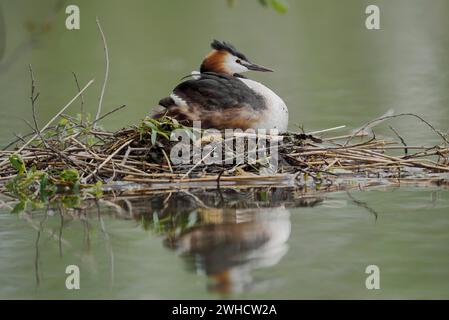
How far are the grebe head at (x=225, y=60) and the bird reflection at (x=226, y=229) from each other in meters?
1.45

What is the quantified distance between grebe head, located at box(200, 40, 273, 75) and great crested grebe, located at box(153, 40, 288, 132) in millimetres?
353

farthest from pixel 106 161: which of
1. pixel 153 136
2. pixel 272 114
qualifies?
pixel 272 114

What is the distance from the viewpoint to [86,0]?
22.4 meters

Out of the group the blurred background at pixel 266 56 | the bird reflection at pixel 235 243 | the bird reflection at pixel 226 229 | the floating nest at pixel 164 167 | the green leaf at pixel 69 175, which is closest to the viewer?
the bird reflection at pixel 235 243

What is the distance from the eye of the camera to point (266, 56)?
16.6 meters

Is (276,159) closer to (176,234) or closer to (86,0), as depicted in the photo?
(176,234)

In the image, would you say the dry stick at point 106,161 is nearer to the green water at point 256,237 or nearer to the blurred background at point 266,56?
the green water at point 256,237

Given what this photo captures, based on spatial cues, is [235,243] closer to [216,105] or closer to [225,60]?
[216,105]

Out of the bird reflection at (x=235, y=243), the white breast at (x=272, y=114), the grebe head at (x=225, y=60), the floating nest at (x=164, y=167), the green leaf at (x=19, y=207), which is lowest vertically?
the bird reflection at (x=235, y=243)

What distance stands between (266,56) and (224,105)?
9481 millimetres

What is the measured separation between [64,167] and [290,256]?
249 cm

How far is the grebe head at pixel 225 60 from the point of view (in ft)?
25.7

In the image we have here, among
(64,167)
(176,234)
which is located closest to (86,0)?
(64,167)

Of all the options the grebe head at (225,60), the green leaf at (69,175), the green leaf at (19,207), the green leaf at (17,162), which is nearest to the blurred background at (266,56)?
the green leaf at (17,162)
